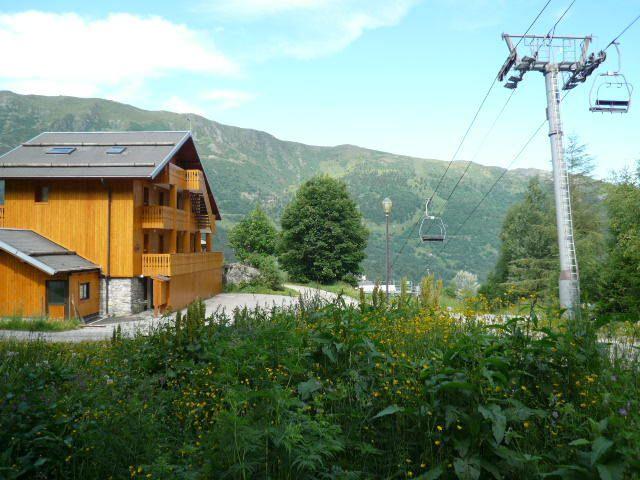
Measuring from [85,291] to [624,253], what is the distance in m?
22.7

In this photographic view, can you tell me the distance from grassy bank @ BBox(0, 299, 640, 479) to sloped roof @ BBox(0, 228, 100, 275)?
1631cm

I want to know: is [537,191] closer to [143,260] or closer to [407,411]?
[143,260]

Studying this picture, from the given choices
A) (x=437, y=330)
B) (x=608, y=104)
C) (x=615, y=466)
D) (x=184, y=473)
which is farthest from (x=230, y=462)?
(x=608, y=104)

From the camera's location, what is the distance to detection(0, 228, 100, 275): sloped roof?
2055 centimetres

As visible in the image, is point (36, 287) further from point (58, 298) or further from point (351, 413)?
point (351, 413)

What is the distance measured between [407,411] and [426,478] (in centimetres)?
61

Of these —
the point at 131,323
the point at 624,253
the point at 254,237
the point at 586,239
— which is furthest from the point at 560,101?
the point at 254,237

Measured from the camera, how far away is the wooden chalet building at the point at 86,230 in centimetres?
2169

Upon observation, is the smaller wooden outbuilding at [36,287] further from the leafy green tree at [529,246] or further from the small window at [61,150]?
the leafy green tree at [529,246]

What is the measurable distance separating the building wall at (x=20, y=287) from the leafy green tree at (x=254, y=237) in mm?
33877

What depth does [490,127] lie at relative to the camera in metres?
22.7

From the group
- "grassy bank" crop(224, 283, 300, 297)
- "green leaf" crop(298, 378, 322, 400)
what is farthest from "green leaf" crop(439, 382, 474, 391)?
"grassy bank" crop(224, 283, 300, 297)

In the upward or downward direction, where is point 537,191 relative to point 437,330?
upward

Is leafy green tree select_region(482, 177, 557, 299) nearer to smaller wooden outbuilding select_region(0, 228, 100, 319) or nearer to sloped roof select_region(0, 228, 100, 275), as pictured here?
sloped roof select_region(0, 228, 100, 275)
